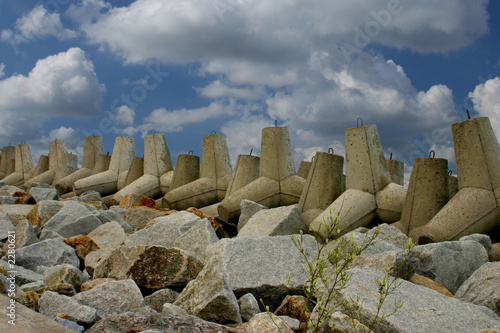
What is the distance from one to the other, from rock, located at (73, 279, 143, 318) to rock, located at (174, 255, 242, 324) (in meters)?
0.42

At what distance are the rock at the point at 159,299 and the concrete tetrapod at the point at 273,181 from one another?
4995mm

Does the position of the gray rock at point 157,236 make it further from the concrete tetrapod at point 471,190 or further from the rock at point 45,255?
the concrete tetrapod at point 471,190

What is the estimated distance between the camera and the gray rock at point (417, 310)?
2.84 meters

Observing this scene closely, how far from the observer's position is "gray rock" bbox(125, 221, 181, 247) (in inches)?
207

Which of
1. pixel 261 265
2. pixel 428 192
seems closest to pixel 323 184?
pixel 428 192

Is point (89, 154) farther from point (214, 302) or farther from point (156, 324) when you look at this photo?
point (156, 324)

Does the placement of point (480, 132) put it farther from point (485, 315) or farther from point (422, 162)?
point (485, 315)

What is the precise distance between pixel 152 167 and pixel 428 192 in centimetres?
766

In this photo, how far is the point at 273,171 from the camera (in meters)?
9.20

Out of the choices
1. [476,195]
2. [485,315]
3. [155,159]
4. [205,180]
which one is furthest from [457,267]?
[155,159]

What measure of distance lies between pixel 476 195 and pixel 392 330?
4312mm

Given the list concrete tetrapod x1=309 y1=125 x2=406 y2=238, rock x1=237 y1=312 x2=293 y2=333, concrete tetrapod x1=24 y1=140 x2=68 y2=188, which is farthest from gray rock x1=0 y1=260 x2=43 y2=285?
concrete tetrapod x1=24 y1=140 x2=68 y2=188

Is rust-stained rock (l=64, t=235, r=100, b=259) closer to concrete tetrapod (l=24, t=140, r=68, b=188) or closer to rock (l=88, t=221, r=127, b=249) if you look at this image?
rock (l=88, t=221, r=127, b=249)

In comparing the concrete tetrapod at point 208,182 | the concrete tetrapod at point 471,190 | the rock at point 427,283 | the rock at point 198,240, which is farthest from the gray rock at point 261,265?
the concrete tetrapod at point 208,182
